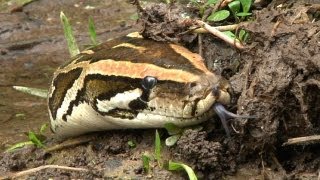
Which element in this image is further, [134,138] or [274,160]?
[134,138]

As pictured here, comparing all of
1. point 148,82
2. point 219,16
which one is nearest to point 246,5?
point 219,16

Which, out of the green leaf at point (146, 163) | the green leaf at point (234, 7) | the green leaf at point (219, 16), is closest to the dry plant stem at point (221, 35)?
the green leaf at point (219, 16)

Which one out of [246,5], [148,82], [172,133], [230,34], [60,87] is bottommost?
[60,87]

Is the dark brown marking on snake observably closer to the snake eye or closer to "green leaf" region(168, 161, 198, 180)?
the snake eye

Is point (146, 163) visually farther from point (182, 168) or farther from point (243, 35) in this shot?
point (243, 35)

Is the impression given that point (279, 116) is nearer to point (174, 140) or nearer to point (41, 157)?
point (174, 140)

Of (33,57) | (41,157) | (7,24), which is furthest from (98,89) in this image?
(7,24)

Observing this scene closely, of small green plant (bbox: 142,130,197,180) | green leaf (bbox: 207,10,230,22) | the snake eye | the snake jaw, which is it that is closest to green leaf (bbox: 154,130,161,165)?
small green plant (bbox: 142,130,197,180)
